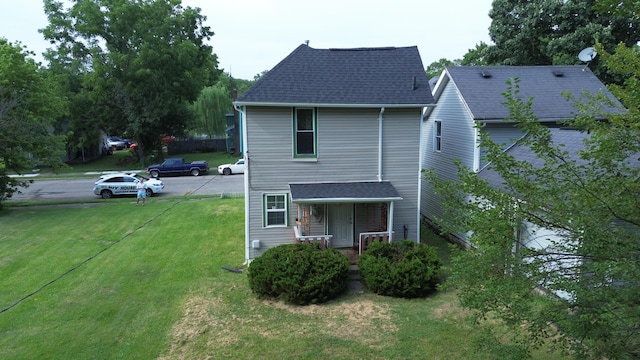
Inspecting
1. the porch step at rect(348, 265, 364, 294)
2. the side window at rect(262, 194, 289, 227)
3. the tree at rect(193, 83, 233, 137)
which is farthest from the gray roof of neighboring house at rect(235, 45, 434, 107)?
the tree at rect(193, 83, 233, 137)

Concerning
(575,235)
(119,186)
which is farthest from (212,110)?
(575,235)

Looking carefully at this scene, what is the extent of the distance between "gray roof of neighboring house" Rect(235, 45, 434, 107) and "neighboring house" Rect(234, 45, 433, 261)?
3cm

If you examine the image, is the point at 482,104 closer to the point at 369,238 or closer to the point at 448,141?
the point at 448,141

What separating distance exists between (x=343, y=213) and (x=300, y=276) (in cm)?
383

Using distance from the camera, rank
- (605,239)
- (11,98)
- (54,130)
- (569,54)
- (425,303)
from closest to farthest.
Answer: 1. (605,239)
2. (425,303)
3. (11,98)
4. (569,54)
5. (54,130)

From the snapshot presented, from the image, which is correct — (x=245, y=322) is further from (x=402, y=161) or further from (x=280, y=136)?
(x=402, y=161)

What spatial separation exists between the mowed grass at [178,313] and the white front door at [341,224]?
2.91 m

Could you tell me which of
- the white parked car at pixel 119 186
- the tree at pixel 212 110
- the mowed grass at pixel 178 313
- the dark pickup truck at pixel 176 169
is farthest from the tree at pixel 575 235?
the tree at pixel 212 110

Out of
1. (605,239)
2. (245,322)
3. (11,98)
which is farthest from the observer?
(11,98)

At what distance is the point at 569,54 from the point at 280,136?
2090 cm

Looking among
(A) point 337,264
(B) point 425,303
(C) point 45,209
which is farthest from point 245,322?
(C) point 45,209

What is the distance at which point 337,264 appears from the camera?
11.8 metres

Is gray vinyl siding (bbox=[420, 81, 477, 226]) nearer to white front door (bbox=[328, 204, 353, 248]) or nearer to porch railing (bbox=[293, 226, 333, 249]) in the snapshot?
white front door (bbox=[328, 204, 353, 248])

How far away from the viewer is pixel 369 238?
1363 cm
